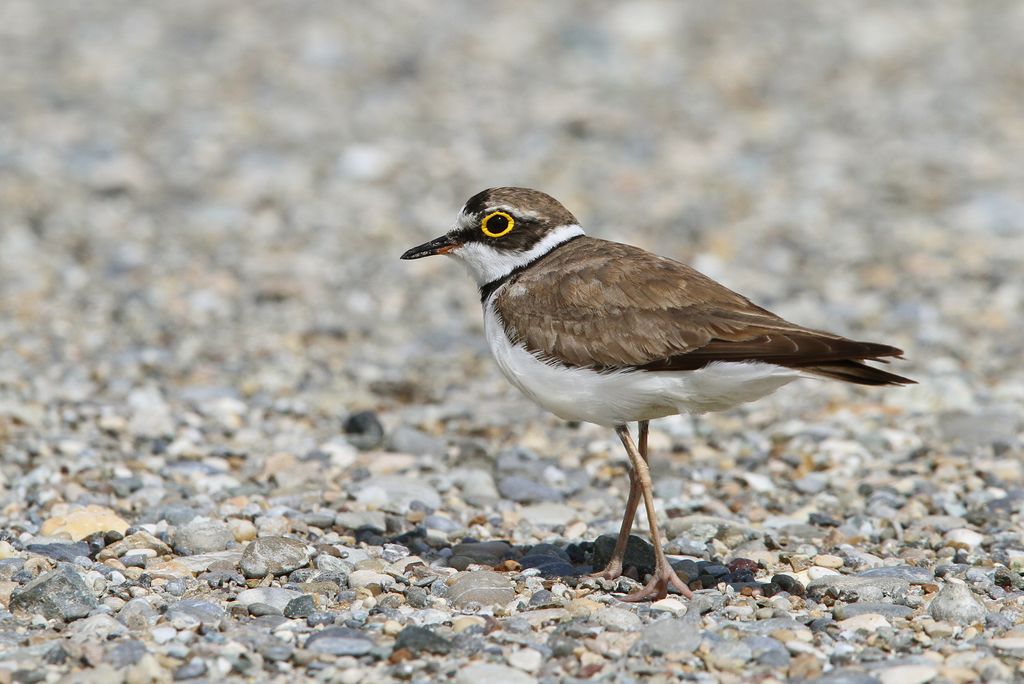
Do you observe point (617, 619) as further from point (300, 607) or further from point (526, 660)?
point (300, 607)

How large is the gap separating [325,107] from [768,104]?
17.4ft

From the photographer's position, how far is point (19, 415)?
827 centimetres

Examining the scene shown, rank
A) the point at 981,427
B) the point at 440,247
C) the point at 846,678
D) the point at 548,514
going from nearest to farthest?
1. the point at 846,678
2. the point at 440,247
3. the point at 548,514
4. the point at 981,427

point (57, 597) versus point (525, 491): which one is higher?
point (525, 491)

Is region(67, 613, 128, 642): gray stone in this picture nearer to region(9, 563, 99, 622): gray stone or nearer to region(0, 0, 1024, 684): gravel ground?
region(0, 0, 1024, 684): gravel ground

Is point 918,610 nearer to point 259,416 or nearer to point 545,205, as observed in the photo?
point 545,205

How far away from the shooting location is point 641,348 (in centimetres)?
595

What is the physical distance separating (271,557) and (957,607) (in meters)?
3.02

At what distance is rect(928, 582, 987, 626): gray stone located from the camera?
5449mm

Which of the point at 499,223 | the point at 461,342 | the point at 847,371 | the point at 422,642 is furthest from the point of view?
the point at 461,342

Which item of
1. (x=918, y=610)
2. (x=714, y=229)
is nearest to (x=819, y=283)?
(x=714, y=229)

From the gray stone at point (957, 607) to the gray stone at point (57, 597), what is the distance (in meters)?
3.53

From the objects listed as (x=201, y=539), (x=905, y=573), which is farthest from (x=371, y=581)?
(x=905, y=573)

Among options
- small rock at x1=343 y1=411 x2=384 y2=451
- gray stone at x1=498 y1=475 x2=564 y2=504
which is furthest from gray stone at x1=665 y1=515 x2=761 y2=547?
small rock at x1=343 y1=411 x2=384 y2=451
